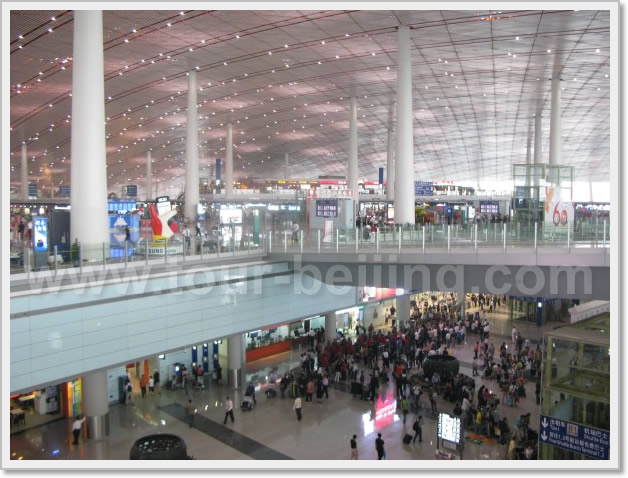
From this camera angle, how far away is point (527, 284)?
1708cm

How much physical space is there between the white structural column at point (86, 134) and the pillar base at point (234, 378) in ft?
32.4

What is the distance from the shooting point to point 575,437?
13.4 meters

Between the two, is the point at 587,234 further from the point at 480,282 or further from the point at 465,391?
the point at 465,391

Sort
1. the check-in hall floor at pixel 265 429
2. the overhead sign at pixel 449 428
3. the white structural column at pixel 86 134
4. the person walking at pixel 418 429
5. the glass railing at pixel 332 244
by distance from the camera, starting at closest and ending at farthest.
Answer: the glass railing at pixel 332 244, the overhead sign at pixel 449 428, the white structural column at pixel 86 134, the check-in hall floor at pixel 265 429, the person walking at pixel 418 429

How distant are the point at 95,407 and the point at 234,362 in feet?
23.0

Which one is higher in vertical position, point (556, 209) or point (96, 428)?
point (556, 209)

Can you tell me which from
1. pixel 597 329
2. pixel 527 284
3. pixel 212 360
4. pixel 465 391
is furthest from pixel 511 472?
pixel 212 360

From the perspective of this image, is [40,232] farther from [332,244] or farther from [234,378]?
[234,378]

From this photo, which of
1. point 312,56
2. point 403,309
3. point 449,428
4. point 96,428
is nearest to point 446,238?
point 449,428

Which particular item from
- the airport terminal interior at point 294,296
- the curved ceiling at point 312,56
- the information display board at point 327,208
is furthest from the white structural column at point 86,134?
the curved ceiling at point 312,56

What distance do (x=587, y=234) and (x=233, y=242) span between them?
10.3 meters

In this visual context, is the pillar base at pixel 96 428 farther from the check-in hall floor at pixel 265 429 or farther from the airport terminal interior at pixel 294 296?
the check-in hall floor at pixel 265 429

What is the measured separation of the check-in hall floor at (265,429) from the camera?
55.2 feet

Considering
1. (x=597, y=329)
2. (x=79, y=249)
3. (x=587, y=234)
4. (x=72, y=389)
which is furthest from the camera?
(x=72, y=389)
